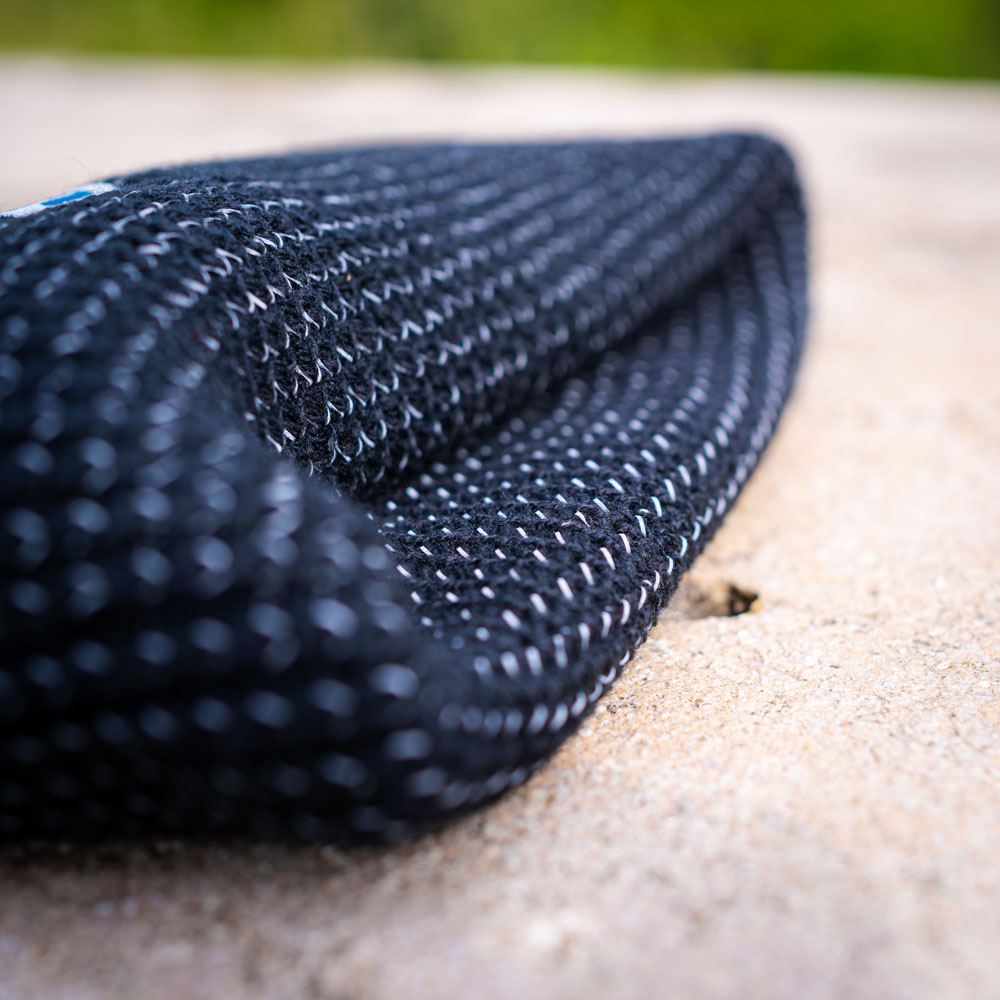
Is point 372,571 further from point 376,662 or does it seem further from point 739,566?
point 739,566

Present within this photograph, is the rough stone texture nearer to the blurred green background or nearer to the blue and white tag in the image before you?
the blue and white tag

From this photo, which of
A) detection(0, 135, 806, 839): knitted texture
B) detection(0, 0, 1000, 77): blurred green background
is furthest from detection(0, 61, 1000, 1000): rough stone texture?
detection(0, 0, 1000, 77): blurred green background

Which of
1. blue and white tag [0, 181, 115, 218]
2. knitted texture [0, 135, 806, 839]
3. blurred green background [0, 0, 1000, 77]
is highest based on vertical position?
blurred green background [0, 0, 1000, 77]

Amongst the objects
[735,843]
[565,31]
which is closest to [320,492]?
[735,843]

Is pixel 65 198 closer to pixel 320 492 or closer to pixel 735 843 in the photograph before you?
pixel 320 492

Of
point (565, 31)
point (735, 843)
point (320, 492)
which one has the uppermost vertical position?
point (565, 31)

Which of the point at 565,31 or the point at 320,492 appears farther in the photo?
the point at 565,31

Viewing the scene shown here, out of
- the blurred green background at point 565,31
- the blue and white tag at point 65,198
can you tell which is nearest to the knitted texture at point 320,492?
the blue and white tag at point 65,198
